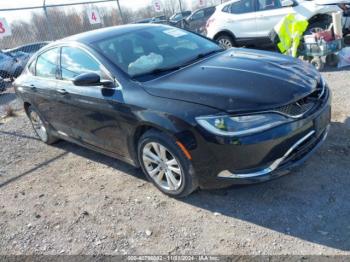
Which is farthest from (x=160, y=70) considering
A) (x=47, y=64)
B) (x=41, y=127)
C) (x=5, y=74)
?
(x=5, y=74)

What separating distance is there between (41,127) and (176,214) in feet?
10.7

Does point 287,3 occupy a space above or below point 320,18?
above

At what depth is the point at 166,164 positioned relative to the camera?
3.57 m

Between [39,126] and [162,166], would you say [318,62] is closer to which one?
[162,166]

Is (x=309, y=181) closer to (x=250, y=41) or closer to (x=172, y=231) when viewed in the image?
(x=172, y=231)

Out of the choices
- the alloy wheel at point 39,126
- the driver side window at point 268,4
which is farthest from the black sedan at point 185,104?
the driver side window at point 268,4

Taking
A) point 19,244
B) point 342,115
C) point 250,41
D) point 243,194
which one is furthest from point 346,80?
point 19,244

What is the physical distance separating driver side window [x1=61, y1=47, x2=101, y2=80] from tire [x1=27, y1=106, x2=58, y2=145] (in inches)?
51.7

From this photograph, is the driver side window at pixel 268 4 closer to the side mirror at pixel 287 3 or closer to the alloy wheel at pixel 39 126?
the side mirror at pixel 287 3

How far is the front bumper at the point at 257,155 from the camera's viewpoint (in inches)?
119

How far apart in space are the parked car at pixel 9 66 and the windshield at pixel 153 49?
1187 cm

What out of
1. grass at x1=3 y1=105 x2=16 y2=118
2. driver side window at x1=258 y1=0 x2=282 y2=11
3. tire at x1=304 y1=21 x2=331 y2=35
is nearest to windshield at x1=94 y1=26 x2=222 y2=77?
tire at x1=304 y1=21 x2=331 y2=35

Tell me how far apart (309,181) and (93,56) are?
2624 millimetres

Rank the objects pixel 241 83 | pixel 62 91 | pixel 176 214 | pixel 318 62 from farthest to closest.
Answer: pixel 318 62
pixel 62 91
pixel 176 214
pixel 241 83
